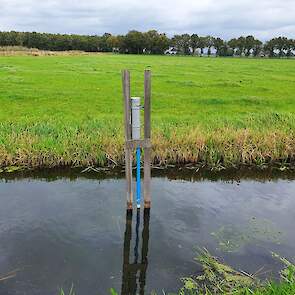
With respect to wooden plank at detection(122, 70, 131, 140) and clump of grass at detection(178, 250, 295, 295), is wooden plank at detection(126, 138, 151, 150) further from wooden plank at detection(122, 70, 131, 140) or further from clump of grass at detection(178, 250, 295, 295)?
clump of grass at detection(178, 250, 295, 295)

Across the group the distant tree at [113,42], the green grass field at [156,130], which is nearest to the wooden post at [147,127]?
the green grass field at [156,130]

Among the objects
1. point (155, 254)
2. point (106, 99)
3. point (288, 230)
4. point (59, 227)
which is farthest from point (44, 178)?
point (106, 99)

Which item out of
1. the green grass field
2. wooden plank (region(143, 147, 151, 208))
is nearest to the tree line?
the green grass field

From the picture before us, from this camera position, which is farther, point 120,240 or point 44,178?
point 44,178

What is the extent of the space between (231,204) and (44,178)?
4.94 meters

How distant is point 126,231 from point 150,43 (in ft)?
371

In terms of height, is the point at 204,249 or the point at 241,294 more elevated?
the point at 241,294

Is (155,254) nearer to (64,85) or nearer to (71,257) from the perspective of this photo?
(71,257)

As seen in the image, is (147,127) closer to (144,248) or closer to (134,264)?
(144,248)

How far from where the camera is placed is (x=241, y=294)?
16.3 feet

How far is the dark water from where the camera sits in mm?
5980

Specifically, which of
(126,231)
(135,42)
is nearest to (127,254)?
(126,231)

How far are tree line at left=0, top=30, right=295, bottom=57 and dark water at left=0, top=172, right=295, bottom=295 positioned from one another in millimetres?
110438

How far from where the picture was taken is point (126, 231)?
7422mm
